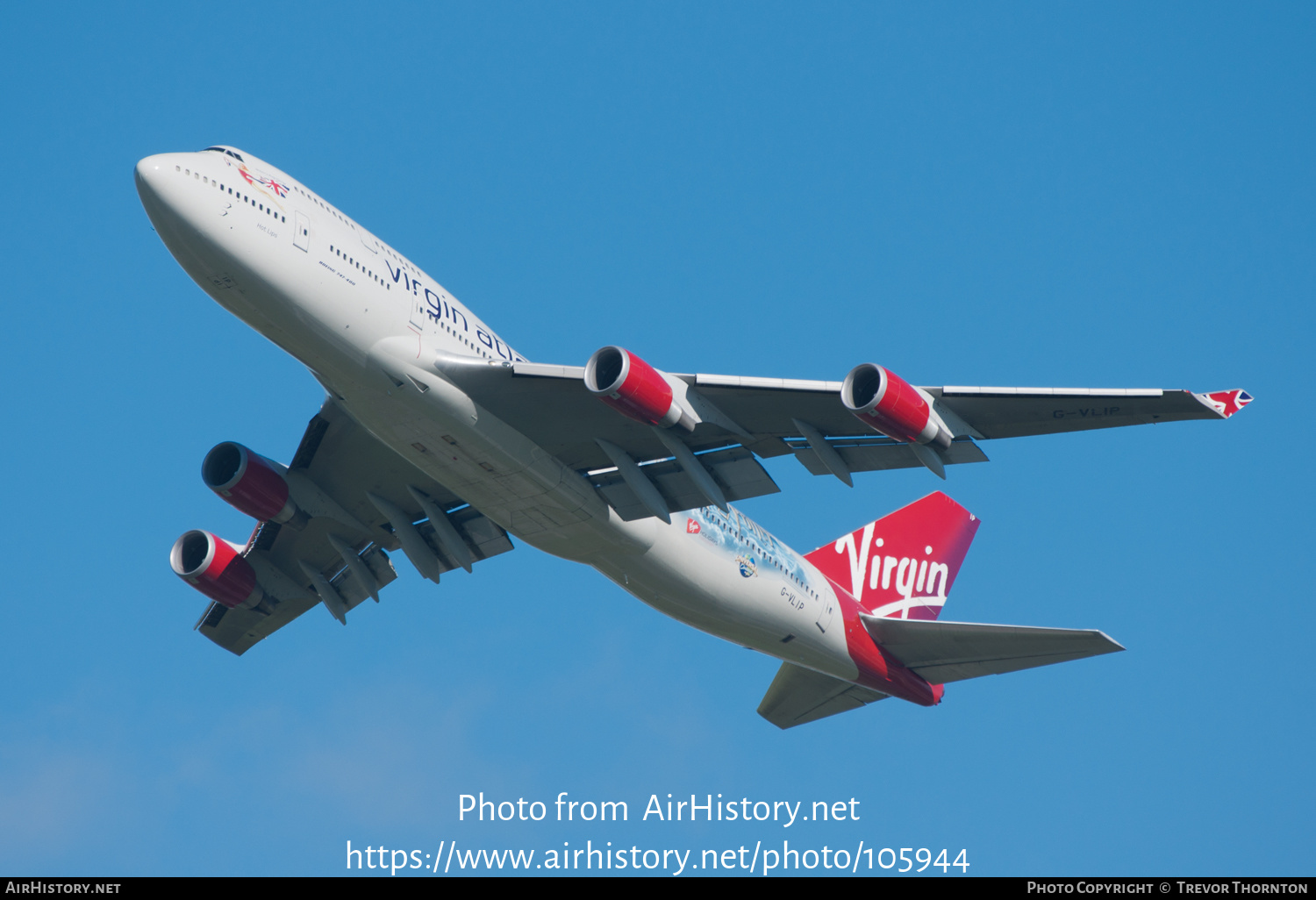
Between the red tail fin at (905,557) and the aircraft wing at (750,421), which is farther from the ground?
the red tail fin at (905,557)

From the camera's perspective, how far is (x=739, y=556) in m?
29.0

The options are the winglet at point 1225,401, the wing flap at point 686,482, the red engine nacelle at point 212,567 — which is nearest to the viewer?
the winglet at point 1225,401

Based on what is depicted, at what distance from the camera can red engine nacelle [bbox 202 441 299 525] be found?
2855cm

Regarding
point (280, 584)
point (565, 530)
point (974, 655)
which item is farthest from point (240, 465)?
point (974, 655)

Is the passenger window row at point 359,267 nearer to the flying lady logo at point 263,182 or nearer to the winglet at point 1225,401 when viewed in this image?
the flying lady logo at point 263,182

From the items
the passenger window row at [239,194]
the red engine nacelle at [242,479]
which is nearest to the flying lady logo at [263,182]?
the passenger window row at [239,194]

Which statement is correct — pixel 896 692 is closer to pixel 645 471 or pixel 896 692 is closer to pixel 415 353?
pixel 645 471

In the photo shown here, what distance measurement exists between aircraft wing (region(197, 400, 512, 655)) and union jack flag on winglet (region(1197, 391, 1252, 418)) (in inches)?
619

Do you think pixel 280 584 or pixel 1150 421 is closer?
pixel 1150 421

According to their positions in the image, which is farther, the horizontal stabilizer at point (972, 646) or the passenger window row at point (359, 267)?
the horizontal stabilizer at point (972, 646)

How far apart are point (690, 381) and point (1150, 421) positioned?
8273 millimetres

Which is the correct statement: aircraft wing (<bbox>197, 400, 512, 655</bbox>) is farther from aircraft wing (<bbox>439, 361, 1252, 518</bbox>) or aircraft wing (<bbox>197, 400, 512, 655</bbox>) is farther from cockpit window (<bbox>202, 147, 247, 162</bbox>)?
cockpit window (<bbox>202, 147, 247, 162</bbox>)

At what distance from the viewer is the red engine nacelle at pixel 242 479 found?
28.5 metres

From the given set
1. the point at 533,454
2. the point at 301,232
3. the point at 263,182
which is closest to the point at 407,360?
the point at 301,232
